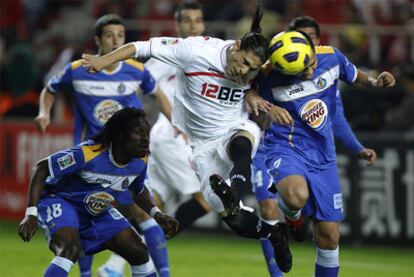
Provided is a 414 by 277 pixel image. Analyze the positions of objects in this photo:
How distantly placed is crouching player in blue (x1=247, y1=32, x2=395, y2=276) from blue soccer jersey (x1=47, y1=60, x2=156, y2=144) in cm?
200

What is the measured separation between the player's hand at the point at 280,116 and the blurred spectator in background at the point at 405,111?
6.33m

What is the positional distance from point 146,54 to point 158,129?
311 centimetres

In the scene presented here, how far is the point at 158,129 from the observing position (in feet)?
40.1

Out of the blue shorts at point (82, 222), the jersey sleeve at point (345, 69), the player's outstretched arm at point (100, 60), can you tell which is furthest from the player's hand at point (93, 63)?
the jersey sleeve at point (345, 69)

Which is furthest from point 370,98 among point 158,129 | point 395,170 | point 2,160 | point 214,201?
point 214,201

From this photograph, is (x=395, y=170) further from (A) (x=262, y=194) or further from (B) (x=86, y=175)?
(B) (x=86, y=175)

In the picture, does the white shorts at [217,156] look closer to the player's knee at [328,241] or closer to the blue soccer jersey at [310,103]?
the blue soccer jersey at [310,103]

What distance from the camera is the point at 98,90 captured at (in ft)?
36.4

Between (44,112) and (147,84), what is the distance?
1072 millimetres

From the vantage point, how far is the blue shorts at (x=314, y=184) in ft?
30.8

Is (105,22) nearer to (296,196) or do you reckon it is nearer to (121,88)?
(121,88)

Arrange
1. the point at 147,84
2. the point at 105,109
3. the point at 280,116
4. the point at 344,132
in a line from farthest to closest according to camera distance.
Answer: the point at 147,84
the point at 105,109
the point at 344,132
the point at 280,116

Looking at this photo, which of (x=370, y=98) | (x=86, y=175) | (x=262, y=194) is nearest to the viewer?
(x=86, y=175)

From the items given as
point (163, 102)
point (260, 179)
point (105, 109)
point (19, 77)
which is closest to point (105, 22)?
point (105, 109)
